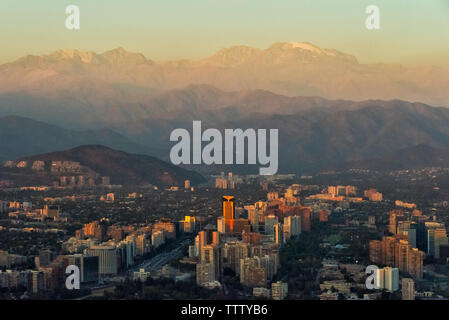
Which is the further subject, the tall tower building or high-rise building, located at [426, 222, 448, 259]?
the tall tower building

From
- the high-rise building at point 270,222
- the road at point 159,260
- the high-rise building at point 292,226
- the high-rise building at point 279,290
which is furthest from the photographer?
the high-rise building at point 270,222

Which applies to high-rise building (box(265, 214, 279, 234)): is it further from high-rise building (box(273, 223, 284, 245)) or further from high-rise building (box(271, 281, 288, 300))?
high-rise building (box(271, 281, 288, 300))

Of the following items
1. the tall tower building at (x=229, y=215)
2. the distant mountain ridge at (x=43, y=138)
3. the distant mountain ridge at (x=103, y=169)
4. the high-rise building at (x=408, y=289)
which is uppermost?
the distant mountain ridge at (x=43, y=138)

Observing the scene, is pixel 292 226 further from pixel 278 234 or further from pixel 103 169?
pixel 103 169

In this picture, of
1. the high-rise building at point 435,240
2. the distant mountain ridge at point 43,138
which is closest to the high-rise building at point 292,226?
the high-rise building at point 435,240

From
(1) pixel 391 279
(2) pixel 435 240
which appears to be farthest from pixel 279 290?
(2) pixel 435 240

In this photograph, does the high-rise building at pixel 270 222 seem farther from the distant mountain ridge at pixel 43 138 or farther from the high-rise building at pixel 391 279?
the distant mountain ridge at pixel 43 138

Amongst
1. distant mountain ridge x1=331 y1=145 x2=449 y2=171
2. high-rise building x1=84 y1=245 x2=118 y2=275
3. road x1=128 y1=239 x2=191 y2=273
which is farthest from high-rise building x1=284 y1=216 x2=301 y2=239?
distant mountain ridge x1=331 y1=145 x2=449 y2=171
